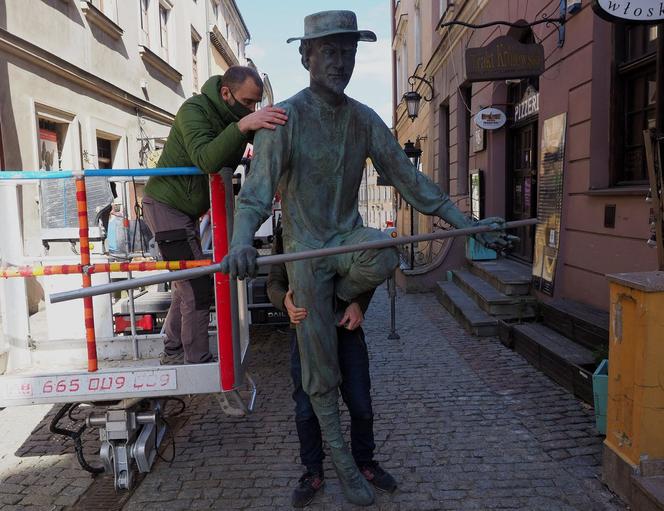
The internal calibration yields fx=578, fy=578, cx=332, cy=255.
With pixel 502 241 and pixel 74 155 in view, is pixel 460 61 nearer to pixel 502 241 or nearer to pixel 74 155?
pixel 74 155

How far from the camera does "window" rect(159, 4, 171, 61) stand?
14.7m

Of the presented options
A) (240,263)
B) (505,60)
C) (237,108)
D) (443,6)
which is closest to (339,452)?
(240,263)

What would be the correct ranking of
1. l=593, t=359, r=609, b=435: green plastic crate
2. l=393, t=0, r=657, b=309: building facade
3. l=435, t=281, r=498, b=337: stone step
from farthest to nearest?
l=435, t=281, r=498, b=337: stone step, l=393, t=0, r=657, b=309: building facade, l=593, t=359, r=609, b=435: green plastic crate

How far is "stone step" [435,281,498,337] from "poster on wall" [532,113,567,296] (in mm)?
688

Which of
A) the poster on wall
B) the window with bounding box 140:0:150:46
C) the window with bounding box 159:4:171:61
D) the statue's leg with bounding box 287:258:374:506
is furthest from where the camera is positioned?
the window with bounding box 159:4:171:61

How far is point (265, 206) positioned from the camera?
7.57 ft

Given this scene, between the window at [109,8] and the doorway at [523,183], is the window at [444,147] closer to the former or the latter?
the doorway at [523,183]

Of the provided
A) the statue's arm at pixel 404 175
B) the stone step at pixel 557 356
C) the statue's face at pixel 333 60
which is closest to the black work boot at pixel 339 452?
the statue's arm at pixel 404 175

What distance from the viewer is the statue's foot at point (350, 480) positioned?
8.80 ft

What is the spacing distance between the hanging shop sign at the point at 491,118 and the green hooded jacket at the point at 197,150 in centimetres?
618

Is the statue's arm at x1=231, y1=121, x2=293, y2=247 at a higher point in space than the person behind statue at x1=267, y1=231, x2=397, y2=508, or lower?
higher

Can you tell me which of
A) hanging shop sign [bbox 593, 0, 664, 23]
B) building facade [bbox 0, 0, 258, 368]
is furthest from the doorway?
building facade [bbox 0, 0, 258, 368]

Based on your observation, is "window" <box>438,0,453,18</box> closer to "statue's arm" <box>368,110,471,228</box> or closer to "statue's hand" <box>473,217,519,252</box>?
"statue's arm" <box>368,110,471,228</box>

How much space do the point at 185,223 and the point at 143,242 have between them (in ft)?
5.62
